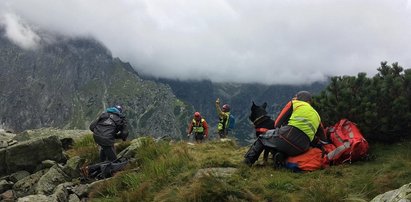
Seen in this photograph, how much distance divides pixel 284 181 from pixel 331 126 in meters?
4.09

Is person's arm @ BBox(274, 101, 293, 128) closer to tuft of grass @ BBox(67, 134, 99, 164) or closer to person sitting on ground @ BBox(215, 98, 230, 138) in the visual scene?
tuft of grass @ BBox(67, 134, 99, 164)

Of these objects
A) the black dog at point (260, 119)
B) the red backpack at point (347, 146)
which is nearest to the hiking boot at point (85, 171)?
the black dog at point (260, 119)

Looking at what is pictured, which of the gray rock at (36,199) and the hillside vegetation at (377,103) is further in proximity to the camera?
the hillside vegetation at (377,103)

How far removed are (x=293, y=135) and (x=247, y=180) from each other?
203 centimetres

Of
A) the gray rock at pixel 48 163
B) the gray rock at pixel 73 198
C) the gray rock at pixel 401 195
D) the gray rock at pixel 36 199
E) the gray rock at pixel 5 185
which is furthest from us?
the gray rock at pixel 48 163

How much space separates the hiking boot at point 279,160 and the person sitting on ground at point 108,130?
6.01 m

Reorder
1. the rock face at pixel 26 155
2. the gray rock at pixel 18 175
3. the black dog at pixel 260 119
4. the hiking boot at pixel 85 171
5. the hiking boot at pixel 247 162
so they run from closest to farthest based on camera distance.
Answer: the hiking boot at pixel 247 162 → the hiking boot at pixel 85 171 → the black dog at pixel 260 119 → the gray rock at pixel 18 175 → the rock face at pixel 26 155

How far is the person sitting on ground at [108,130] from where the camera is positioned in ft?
52.0

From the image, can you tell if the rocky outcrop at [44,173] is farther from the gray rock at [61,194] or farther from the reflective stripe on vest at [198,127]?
the reflective stripe on vest at [198,127]

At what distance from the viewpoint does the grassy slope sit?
9.82 m

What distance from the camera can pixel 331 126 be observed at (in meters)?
14.1

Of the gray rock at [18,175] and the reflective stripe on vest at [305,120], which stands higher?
the reflective stripe on vest at [305,120]

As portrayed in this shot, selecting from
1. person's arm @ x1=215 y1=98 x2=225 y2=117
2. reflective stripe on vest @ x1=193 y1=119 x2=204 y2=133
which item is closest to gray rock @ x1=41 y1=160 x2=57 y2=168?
person's arm @ x1=215 y1=98 x2=225 y2=117

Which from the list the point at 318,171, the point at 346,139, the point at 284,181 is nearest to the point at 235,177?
the point at 284,181
